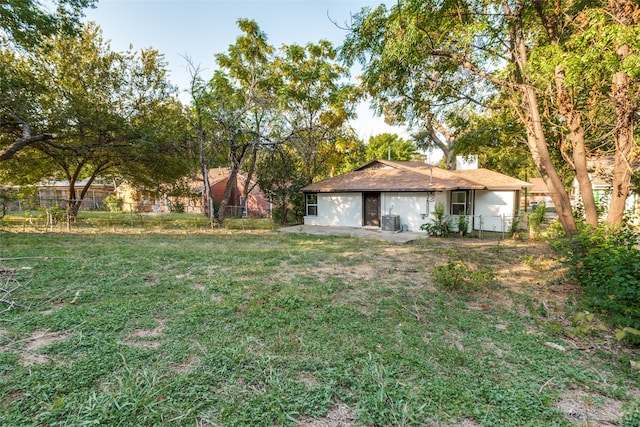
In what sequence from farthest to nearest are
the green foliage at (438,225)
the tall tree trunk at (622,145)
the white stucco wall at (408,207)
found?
the white stucco wall at (408,207) < the green foliage at (438,225) < the tall tree trunk at (622,145)

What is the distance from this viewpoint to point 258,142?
13867 mm

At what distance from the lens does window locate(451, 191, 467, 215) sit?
13.5m

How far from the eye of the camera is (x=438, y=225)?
12.4 m

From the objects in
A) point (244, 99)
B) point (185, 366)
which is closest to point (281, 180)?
point (244, 99)

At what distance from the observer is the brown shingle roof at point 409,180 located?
1253 cm

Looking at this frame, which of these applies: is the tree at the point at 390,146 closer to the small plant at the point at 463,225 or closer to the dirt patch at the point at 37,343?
the small plant at the point at 463,225

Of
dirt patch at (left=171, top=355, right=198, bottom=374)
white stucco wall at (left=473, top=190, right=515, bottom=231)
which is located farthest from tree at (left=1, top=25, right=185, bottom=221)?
white stucco wall at (left=473, top=190, right=515, bottom=231)

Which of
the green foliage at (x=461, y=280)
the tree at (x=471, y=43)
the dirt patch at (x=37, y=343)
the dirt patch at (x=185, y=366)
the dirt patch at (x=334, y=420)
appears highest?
the tree at (x=471, y=43)

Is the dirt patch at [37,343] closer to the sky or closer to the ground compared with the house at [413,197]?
closer to the ground

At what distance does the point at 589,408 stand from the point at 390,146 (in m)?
29.4

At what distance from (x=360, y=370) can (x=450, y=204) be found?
41.3 ft

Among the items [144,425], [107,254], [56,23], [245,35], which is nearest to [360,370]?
[144,425]

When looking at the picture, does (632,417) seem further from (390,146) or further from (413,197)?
(390,146)

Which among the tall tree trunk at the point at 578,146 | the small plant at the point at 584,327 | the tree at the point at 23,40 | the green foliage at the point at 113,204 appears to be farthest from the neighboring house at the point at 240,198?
the small plant at the point at 584,327
